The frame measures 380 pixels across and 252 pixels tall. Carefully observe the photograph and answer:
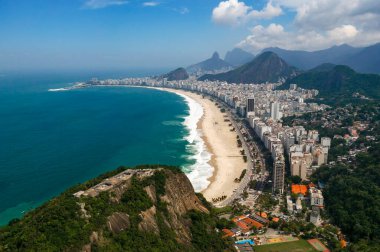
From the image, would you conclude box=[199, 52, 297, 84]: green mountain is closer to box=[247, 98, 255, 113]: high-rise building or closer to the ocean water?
the ocean water

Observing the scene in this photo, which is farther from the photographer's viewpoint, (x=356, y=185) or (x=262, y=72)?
(x=262, y=72)

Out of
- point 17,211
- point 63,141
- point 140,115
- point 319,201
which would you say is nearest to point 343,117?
point 319,201

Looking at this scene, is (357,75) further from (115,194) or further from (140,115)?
(115,194)

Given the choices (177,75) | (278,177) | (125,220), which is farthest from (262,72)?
(125,220)

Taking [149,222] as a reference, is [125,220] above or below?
above

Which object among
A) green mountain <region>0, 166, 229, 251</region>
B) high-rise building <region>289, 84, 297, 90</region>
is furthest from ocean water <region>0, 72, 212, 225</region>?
high-rise building <region>289, 84, 297, 90</region>

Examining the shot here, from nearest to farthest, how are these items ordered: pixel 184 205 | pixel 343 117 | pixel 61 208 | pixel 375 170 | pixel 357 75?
pixel 61 208, pixel 184 205, pixel 375 170, pixel 343 117, pixel 357 75

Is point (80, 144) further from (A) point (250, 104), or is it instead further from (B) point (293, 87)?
(B) point (293, 87)
